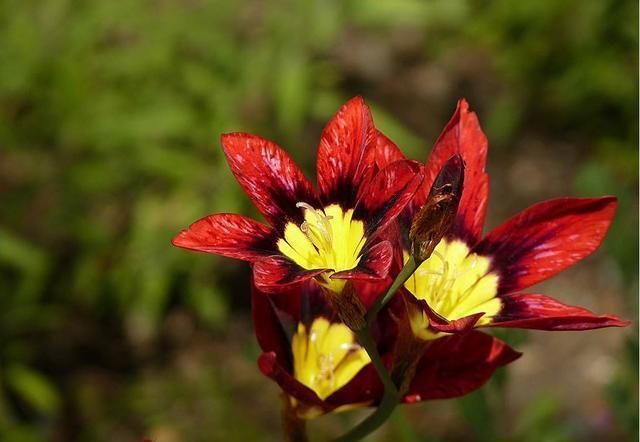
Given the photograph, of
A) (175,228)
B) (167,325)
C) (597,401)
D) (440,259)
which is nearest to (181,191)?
(175,228)

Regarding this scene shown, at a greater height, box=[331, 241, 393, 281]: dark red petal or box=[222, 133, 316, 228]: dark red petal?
box=[222, 133, 316, 228]: dark red petal

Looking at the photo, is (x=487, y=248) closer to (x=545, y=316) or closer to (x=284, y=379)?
(x=545, y=316)

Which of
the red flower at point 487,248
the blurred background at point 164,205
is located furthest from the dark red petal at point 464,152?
the blurred background at point 164,205

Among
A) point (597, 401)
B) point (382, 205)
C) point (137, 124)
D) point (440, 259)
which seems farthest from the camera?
point (597, 401)

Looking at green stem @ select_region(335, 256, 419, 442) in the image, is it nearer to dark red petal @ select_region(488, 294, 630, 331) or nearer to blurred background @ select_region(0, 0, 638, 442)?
dark red petal @ select_region(488, 294, 630, 331)

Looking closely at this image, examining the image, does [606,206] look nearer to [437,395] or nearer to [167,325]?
[437,395]

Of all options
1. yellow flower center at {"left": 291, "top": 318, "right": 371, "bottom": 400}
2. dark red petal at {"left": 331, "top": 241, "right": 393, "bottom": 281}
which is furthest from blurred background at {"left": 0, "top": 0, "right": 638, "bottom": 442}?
dark red petal at {"left": 331, "top": 241, "right": 393, "bottom": 281}

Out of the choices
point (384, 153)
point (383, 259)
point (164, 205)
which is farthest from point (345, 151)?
point (164, 205)
